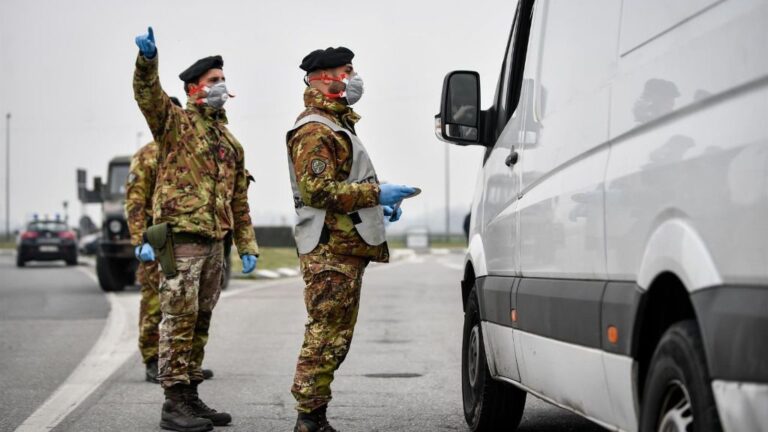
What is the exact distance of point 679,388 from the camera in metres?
3.23

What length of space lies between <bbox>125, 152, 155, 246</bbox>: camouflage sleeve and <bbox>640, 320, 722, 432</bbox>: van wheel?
5.68m

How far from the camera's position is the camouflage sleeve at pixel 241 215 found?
710 centimetres

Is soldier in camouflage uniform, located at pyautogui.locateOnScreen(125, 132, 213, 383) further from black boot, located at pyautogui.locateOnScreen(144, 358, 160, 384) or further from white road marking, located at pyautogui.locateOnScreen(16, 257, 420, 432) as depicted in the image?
white road marking, located at pyautogui.locateOnScreen(16, 257, 420, 432)

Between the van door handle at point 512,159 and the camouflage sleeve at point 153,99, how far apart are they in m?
1.97

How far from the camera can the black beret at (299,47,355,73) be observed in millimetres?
5621

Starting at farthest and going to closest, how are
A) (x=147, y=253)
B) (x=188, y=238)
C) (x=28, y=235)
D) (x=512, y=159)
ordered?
(x=28, y=235) < (x=147, y=253) < (x=188, y=238) < (x=512, y=159)

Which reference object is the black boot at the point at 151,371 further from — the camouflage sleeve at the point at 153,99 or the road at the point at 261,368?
the camouflage sleeve at the point at 153,99

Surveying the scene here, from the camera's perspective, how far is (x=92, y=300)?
18156 mm

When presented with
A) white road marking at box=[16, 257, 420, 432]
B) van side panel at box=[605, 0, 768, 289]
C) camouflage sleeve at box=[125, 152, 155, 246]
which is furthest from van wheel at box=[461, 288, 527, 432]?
camouflage sleeve at box=[125, 152, 155, 246]

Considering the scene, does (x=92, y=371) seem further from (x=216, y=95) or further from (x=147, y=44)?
(x=147, y=44)

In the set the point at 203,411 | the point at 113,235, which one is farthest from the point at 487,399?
the point at 113,235

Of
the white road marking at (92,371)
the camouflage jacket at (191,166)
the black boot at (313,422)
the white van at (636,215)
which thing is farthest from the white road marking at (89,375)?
the white van at (636,215)

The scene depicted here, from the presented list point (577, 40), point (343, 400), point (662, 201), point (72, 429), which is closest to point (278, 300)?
point (343, 400)

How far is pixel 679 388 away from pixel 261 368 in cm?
636
